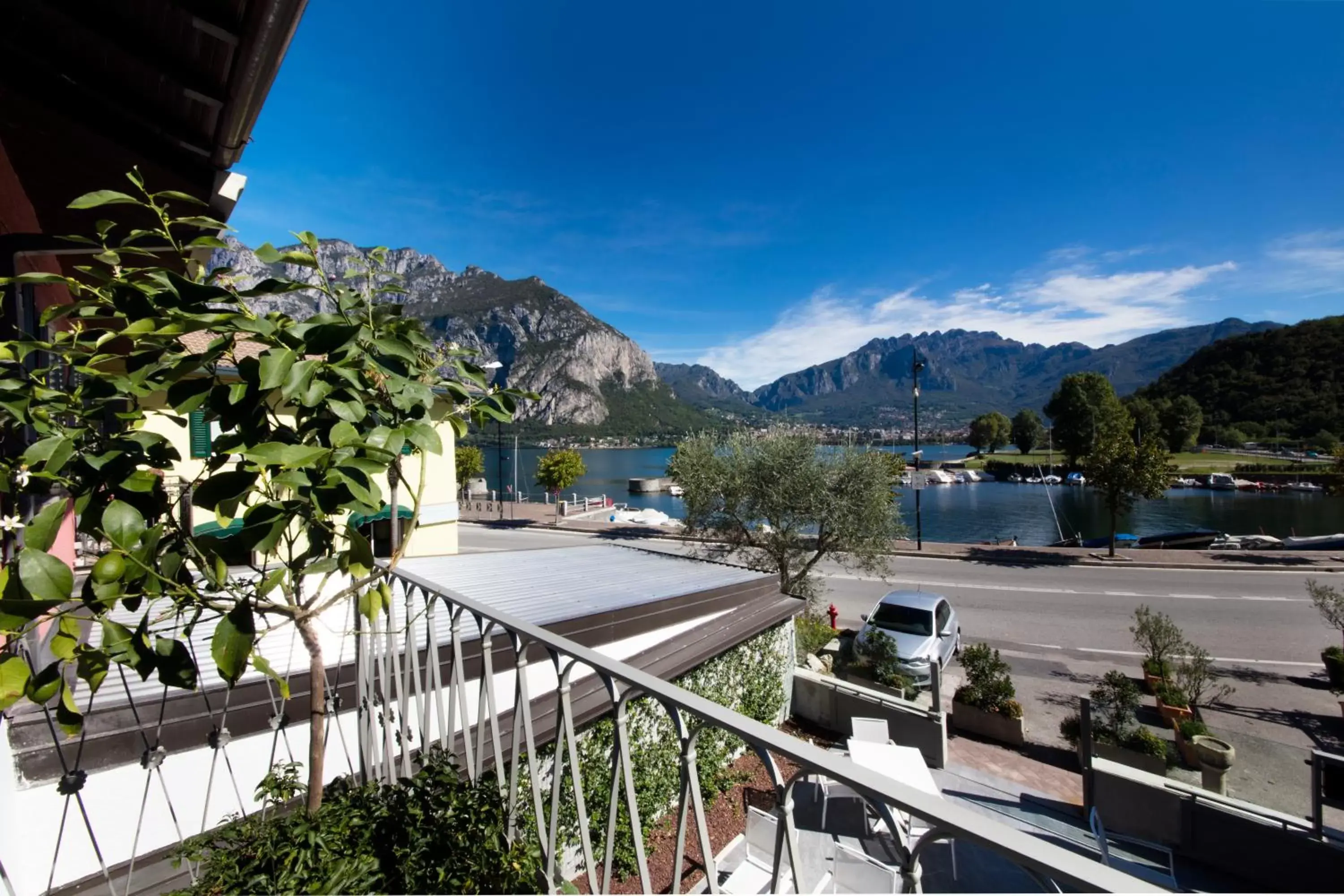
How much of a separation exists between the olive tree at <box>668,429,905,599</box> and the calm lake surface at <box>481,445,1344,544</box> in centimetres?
1783

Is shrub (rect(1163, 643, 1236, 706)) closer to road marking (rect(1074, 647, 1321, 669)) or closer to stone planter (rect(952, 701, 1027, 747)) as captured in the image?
road marking (rect(1074, 647, 1321, 669))

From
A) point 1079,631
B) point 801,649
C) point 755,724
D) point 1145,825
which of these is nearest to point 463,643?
point 755,724

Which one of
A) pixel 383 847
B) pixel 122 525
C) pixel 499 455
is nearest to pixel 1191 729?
pixel 383 847

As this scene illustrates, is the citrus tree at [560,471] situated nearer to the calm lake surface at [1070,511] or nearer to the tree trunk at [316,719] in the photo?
the calm lake surface at [1070,511]

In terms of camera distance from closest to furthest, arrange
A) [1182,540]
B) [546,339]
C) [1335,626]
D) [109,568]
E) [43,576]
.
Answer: [43,576] < [109,568] < [1335,626] < [1182,540] < [546,339]

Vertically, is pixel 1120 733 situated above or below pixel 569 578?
below

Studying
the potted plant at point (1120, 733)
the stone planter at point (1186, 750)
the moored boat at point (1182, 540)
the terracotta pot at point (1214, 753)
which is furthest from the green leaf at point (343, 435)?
the moored boat at point (1182, 540)

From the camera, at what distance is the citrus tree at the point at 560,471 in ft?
105

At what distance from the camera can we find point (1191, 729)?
7500 mm

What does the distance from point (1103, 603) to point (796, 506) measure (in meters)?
8.97

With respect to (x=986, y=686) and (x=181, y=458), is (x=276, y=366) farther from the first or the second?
(x=986, y=686)

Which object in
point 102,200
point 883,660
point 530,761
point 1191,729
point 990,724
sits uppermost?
point 102,200

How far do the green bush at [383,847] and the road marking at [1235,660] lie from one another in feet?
45.2

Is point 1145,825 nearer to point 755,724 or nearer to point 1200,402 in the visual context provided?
point 755,724
